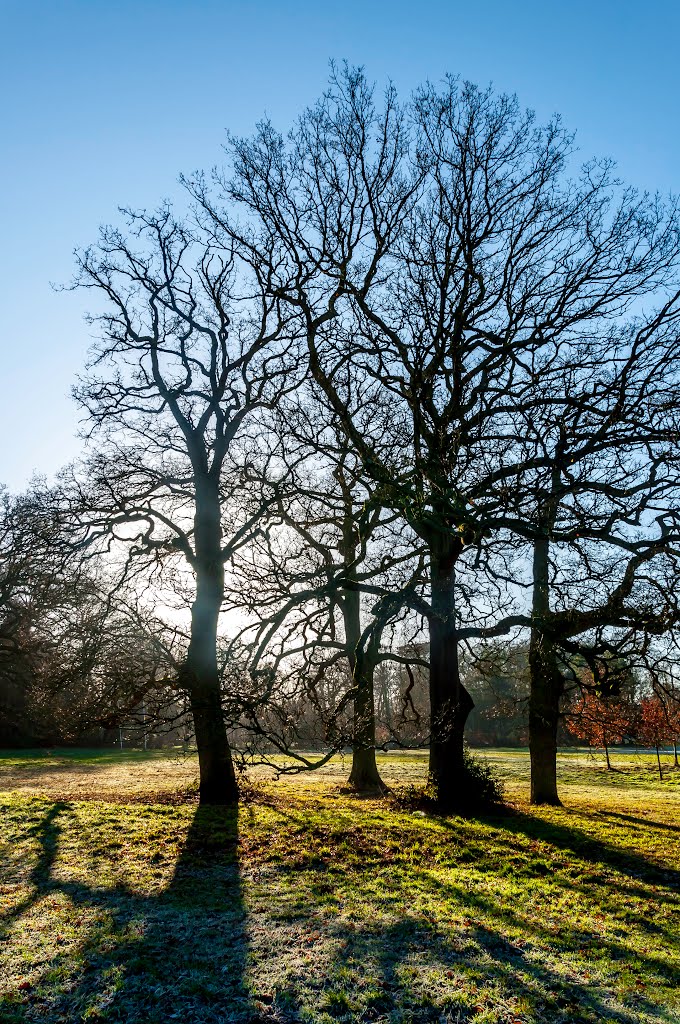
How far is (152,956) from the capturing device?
7.12 m

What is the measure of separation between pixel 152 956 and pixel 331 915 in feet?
7.18

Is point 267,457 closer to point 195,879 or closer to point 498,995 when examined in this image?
point 195,879

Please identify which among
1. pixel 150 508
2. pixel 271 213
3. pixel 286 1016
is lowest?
pixel 286 1016

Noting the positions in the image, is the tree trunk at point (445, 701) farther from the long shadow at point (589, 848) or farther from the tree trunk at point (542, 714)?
the tree trunk at point (542, 714)

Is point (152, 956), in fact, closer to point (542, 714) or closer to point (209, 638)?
point (209, 638)

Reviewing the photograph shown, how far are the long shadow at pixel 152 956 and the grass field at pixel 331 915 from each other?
23mm

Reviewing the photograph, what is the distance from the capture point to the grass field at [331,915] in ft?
20.3

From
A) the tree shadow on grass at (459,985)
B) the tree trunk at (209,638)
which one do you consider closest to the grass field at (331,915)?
the tree shadow on grass at (459,985)

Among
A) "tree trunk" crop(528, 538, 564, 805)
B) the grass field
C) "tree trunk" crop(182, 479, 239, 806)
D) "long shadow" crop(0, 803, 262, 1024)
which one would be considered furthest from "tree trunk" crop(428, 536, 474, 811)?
"long shadow" crop(0, 803, 262, 1024)

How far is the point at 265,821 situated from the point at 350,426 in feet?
26.6

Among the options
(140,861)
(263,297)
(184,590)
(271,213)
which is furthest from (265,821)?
(271,213)

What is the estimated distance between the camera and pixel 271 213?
1580 cm

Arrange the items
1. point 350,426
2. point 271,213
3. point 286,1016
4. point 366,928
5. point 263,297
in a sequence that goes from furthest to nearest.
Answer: point 263,297
point 271,213
point 350,426
point 366,928
point 286,1016

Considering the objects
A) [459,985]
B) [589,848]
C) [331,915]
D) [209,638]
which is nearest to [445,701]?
[589,848]
